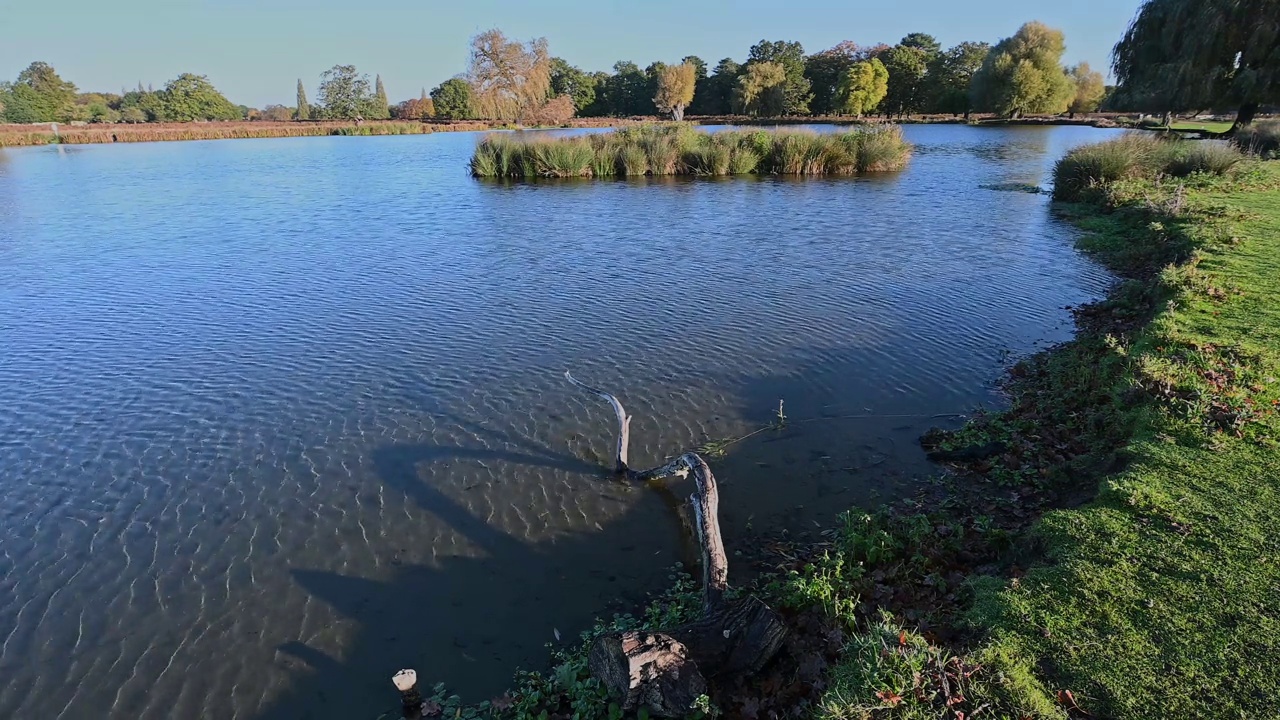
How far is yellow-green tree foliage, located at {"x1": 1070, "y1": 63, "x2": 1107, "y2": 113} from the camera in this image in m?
78.6

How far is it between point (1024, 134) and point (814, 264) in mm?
51360

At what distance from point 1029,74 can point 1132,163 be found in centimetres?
5420

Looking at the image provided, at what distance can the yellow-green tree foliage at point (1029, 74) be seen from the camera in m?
68.4

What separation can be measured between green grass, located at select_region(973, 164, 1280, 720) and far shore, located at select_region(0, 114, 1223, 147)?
164ft

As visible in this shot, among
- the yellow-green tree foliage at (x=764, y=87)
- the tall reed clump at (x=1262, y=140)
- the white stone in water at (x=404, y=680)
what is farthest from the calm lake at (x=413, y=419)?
the yellow-green tree foliage at (x=764, y=87)

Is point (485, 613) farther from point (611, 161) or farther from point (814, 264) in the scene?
point (611, 161)

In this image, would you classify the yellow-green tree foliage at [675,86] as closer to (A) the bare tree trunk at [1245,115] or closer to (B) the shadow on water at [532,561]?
(A) the bare tree trunk at [1245,115]

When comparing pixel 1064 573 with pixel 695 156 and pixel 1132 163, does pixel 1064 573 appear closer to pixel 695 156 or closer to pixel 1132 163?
pixel 1132 163

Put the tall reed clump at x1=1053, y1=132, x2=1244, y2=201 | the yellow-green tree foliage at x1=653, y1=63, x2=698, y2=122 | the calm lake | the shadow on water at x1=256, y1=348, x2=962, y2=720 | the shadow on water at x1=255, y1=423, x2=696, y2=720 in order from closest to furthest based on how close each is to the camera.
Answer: the shadow on water at x1=255, y1=423, x2=696, y2=720, the shadow on water at x1=256, y1=348, x2=962, y2=720, the calm lake, the tall reed clump at x1=1053, y1=132, x2=1244, y2=201, the yellow-green tree foliage at x1=653, y1=63, x2=698, y2=122

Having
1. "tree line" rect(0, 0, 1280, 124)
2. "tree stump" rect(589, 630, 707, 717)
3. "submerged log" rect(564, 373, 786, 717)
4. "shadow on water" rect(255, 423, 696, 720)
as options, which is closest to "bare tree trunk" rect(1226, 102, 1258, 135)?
"tree line" rect(0, 0, 1280, 124)

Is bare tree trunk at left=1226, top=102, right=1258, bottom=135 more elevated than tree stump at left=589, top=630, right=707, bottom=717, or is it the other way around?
bare tree trunk at left=1226, top=102, right=1258, bottom=135

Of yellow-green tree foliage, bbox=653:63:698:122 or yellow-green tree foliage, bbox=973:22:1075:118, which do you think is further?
yellow-green tree foliage, bbox=653:63:698:122

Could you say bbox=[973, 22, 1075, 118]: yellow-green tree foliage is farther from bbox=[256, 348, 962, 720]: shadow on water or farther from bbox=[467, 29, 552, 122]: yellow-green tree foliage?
bbox=[256, 348, 962, 720]: shadow on water

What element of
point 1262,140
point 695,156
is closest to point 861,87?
point 1262,140
